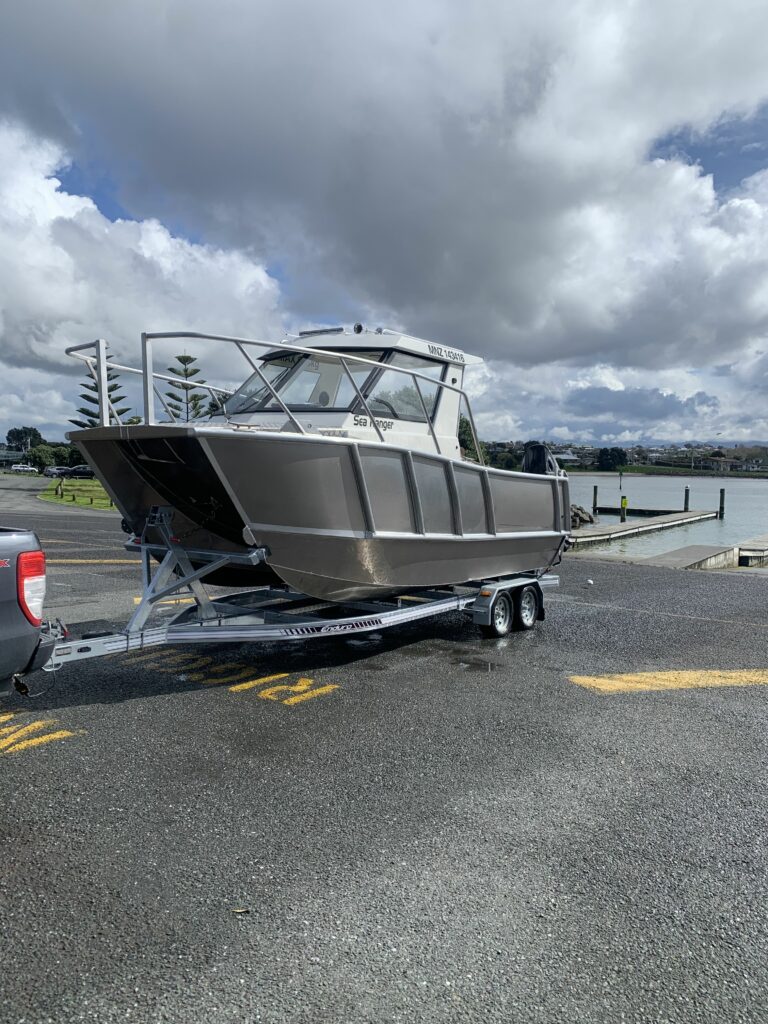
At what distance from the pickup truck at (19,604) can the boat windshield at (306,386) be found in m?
3.39

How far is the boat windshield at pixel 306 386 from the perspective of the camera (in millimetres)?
6871

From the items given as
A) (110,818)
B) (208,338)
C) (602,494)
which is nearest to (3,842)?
(110,818)

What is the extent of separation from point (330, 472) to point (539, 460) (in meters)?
4.32

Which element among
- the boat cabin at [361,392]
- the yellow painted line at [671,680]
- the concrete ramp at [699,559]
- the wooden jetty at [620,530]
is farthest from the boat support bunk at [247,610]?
the wooden jetty at [620,530]

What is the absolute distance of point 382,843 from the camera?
360cm

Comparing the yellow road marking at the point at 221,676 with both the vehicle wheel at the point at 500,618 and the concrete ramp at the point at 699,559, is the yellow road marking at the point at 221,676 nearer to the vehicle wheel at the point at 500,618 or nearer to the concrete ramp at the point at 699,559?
the vehicle wheel at the point at 500,618

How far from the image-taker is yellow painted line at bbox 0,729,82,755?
15.1 ft

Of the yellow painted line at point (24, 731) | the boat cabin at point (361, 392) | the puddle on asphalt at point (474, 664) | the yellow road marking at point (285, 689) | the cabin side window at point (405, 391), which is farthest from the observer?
the cabin side window at point (405, 391)

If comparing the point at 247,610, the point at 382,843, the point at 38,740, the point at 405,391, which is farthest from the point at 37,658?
the point at 405,391

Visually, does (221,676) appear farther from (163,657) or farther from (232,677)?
(163,657)

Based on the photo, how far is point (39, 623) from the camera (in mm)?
3801

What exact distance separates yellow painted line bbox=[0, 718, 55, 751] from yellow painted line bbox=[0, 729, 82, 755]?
2.5 inches

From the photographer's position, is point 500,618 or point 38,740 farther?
point 500,618

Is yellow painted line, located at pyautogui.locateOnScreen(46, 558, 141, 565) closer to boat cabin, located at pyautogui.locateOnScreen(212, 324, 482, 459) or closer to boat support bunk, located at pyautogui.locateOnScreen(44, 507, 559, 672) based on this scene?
boat support bunk, located at pyautogui.locateOnScreen(44, 507, 559, 672)
